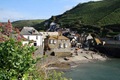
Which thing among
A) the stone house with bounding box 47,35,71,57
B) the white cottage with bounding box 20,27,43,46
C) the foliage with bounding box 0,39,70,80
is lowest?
the stone house with bounding box 47,35,71,57

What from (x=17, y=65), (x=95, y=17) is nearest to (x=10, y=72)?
(x=17, y=65)

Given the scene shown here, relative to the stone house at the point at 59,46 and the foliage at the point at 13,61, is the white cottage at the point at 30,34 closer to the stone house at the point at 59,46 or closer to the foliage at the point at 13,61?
the stone house at the point at 59,46

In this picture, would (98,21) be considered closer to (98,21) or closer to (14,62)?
(98,21)

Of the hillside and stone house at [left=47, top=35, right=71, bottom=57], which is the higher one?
the hillside

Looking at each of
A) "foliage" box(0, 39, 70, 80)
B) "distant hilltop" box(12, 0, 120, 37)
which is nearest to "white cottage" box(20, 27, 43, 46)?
"distant hilltop" box(12, 0, 120, 37)

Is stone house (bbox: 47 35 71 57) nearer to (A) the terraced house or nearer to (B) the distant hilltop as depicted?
(A) the terraced house

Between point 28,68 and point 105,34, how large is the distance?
104802 millimetres

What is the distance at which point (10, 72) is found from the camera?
8219mm

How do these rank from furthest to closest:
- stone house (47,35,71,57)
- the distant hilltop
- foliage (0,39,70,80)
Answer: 1. the distant hilltop
2. stone house (47,35,71,57)
3. foliage (0,39,70,80)

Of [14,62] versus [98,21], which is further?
[98,21]

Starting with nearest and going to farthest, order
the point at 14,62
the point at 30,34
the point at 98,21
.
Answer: the point at 14,62
the point at 30,34
the point at 98,21

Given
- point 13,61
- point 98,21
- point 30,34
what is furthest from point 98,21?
point 13,61

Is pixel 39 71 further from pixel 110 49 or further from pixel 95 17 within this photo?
pixel 95 17

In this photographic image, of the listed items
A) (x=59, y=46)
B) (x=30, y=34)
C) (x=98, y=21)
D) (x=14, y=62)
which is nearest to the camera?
(x=14, y=62)
